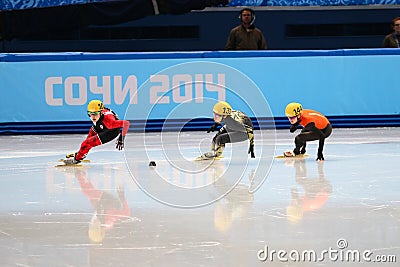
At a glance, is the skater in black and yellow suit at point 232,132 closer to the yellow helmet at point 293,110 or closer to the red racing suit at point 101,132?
the yellow helmet at point 293,110

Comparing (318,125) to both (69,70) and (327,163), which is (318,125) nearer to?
(327,163)

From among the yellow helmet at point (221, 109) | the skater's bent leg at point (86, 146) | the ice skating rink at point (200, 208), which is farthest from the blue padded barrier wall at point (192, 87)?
the yellow helmet at point (221, 109)

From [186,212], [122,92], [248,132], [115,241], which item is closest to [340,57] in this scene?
[122,92]

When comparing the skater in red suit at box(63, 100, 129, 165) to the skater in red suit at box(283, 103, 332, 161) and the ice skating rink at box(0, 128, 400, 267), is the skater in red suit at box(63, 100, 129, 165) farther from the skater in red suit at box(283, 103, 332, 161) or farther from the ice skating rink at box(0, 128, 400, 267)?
the skater in red suit at box(283, 103, 332, 161)

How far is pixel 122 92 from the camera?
14344 mm

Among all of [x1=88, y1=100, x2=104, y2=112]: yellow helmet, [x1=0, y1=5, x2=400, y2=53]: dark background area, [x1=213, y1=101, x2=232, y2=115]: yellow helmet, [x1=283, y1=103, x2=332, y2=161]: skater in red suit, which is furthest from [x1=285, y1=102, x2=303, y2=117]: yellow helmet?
[x1=0, y1=5, x2=400, y2=53]: dark background area

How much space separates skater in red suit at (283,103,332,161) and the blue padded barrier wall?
362 centimetres

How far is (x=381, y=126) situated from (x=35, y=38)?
7.94 m

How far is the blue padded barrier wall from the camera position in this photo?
1426 centimetres

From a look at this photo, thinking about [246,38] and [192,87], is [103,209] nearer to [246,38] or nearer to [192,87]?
[192,87]

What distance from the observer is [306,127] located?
1048cm

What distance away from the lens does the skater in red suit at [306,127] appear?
1034 cm

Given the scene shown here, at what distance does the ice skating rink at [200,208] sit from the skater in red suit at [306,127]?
26 cm

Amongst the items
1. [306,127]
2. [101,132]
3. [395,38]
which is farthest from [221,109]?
[395,38]
